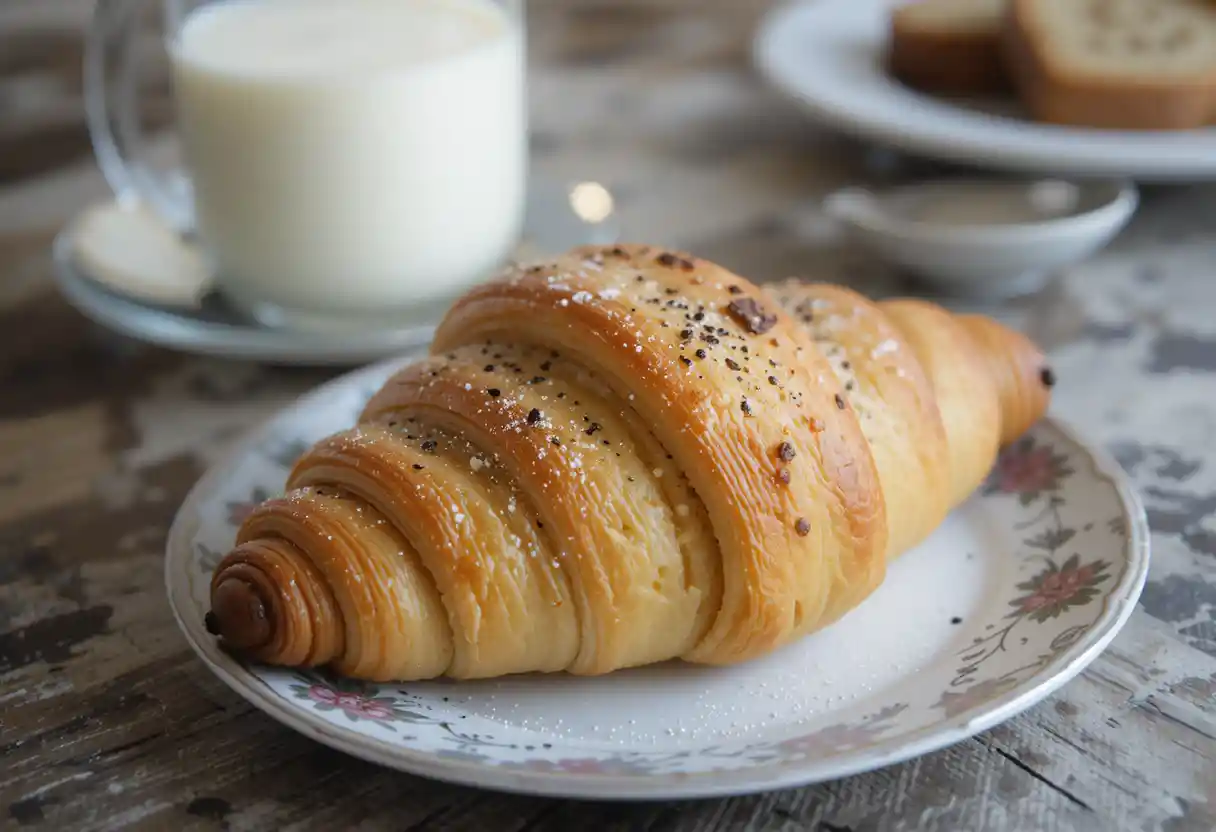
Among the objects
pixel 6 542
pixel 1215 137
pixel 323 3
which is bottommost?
pixel 6 542

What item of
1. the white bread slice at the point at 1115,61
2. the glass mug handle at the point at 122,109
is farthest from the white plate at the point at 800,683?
the white bread slice at the point at 1115,61

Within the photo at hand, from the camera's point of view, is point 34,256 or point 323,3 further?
point 34,256

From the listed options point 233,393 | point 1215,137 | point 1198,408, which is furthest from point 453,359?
point 1215,137

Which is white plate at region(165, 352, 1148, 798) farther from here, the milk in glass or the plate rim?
the milk in glass

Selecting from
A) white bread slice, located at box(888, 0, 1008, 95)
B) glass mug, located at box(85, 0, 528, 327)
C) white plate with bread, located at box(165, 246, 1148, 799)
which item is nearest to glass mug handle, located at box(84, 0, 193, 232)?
glass mug, located at box(85, 0, 528, 327)

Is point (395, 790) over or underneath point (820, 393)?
underneath

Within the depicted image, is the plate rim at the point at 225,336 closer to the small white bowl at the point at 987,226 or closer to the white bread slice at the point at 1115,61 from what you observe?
the small white bowl at the point at 987,226

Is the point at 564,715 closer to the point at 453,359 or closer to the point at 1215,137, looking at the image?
the point at 453,359
